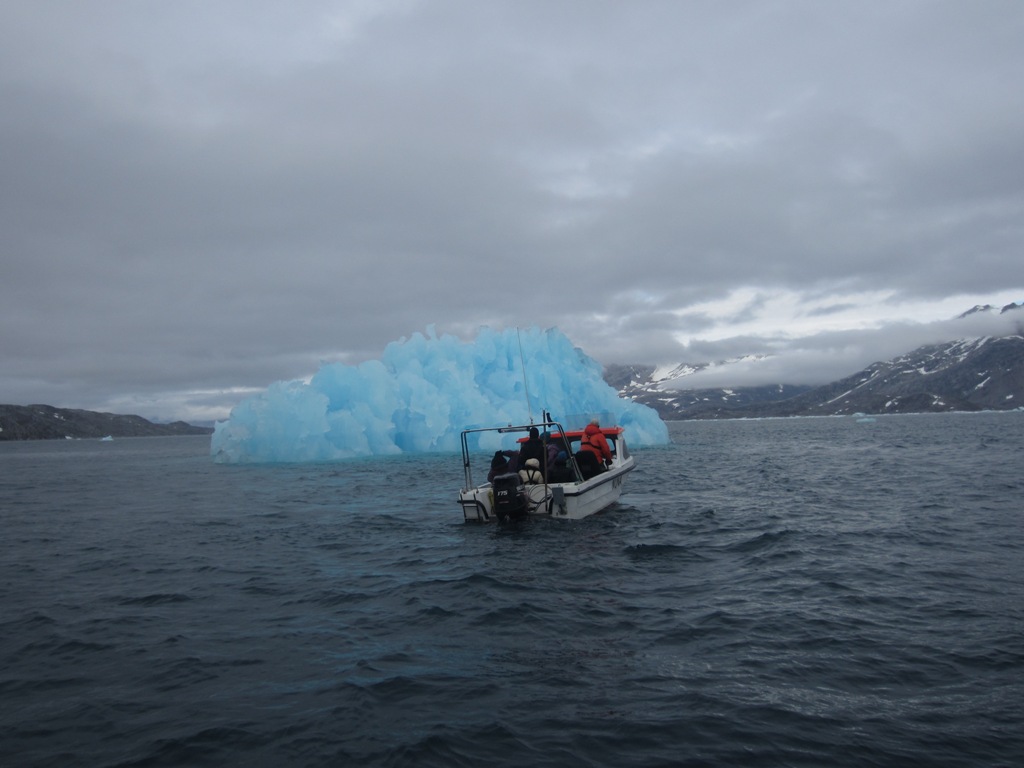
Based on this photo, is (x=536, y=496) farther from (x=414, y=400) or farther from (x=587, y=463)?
(x=414, y=400)

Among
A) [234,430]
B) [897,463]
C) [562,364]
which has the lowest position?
[897,463]

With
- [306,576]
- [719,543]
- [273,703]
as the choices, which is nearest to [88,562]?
[306,576]

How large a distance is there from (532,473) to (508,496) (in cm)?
116

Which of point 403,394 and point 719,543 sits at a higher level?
point 403,394

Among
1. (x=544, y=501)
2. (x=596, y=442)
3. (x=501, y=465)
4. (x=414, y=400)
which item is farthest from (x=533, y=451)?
(x=414, y=400)

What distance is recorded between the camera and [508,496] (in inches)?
518

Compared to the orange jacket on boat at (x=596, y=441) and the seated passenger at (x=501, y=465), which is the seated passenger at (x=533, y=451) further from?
the orange jacket on boat at (x=596, y=441)

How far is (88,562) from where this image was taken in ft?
39.4

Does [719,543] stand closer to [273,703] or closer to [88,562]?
[273,703]

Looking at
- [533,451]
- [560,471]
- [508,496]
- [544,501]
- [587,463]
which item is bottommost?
[544,501]

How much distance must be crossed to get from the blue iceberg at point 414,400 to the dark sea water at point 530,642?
2181 centimetres

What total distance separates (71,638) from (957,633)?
9.44 meters

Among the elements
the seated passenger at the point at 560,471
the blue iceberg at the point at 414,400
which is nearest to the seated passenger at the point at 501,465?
the seated passenger at the point at 560,471

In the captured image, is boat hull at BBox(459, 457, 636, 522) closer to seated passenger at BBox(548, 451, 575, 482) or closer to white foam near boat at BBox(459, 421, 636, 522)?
white foam near boat at BBox(459, 421, 636, 522)
